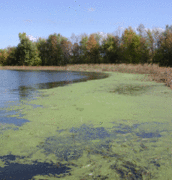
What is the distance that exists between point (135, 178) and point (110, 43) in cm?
4073

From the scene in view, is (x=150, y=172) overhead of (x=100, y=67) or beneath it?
beneath

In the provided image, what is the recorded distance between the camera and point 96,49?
42.7 metres

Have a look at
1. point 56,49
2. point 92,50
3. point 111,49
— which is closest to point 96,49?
point 92,50

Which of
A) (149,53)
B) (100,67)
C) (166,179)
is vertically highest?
(149,53)

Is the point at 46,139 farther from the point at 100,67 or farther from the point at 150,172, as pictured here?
the point at 100,67

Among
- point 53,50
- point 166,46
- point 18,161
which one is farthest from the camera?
point 53,50

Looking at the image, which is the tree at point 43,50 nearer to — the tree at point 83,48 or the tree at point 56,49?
the tree at point 56,49

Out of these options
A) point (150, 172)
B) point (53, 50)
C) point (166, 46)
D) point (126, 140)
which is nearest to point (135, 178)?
point (150, 172)

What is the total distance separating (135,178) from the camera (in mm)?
1896

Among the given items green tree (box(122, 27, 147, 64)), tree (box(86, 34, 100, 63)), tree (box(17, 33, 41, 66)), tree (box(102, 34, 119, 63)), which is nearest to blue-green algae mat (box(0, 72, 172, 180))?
green tree (box(122, 27, 147, 64))

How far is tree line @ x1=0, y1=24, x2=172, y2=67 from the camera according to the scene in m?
34.8

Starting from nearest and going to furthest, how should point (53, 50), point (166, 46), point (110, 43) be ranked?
point (166, 46)
point (110, 43)
point (53, 50)

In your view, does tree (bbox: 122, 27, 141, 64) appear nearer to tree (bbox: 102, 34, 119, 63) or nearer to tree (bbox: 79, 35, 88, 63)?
tree (bbox: 102, 34, 119, 63)

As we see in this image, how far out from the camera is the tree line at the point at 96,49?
34.8 meters
